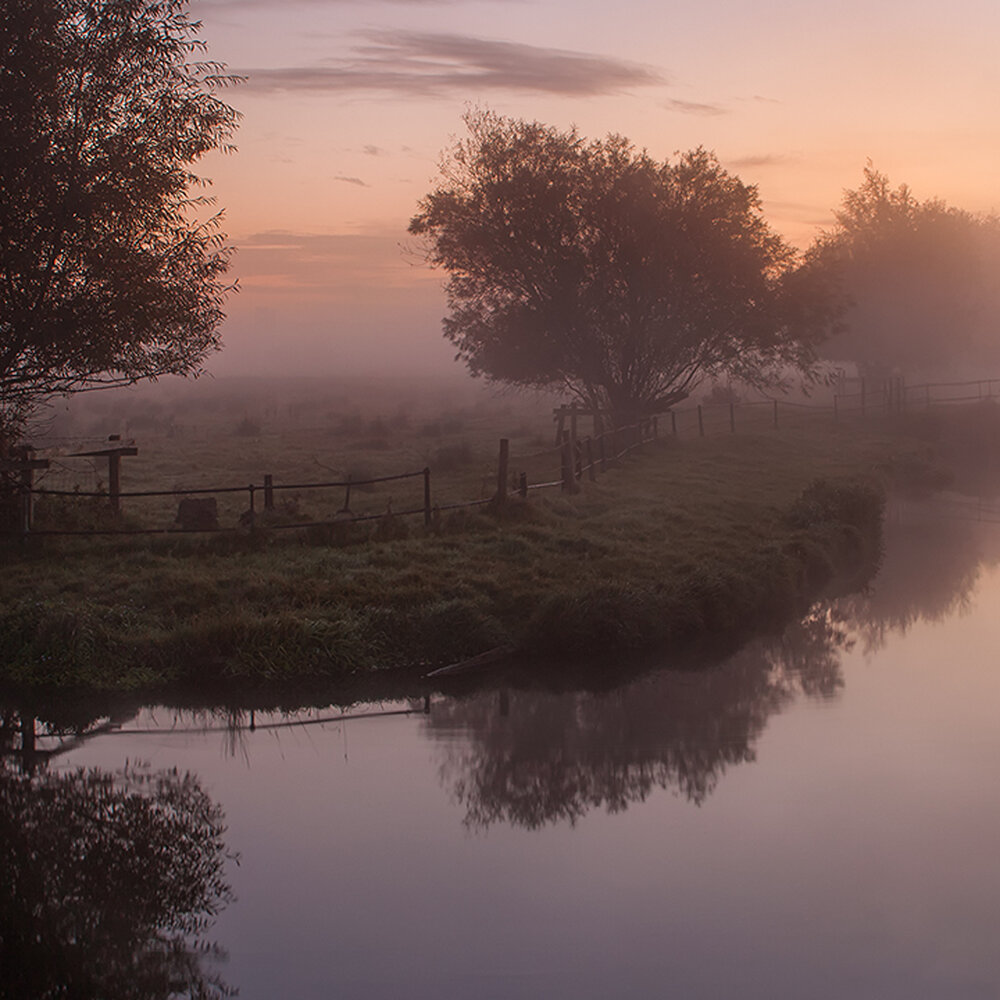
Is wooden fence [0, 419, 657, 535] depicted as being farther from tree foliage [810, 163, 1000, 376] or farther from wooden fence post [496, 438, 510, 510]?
tree foliage [810, 163, 1000, 376]

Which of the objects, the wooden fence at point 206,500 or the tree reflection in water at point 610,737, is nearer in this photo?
the tree reflection in water at point 610,737

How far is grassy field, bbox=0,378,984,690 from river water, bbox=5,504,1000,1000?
1.26m

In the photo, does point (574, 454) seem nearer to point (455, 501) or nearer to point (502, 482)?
point (455, 501)

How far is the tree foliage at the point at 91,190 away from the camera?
56.0 ft

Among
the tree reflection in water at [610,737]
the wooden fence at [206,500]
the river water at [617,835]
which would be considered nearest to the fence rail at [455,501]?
the wooden fence at [206,500]

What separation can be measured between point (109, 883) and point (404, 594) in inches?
290

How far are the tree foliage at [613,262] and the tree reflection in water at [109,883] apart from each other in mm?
25952

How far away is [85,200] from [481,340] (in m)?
21.1

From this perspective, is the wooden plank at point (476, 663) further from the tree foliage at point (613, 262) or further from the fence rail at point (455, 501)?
the tree foliage at point (613, 262)

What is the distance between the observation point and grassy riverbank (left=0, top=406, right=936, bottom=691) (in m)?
13.3

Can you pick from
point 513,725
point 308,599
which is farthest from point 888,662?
point 308,599

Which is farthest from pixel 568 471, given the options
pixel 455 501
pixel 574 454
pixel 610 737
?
pixel 610 737

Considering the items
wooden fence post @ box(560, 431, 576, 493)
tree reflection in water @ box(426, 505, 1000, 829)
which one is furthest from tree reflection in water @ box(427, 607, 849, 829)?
wooden fence post @ box(560, 431, 576, 493)

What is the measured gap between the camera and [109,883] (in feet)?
26.6
